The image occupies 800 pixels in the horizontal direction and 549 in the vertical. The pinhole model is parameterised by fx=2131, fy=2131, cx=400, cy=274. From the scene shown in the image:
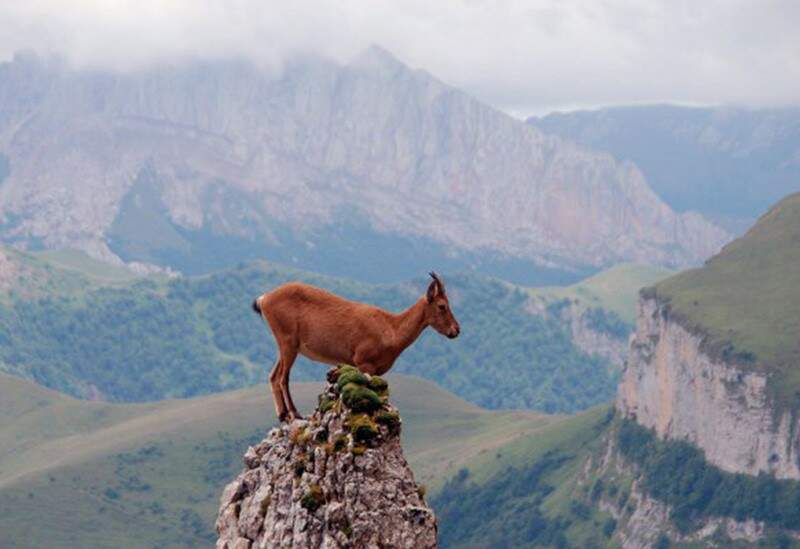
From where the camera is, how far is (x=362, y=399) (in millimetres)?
59969

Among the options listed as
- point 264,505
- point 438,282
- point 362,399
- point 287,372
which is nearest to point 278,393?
point 287,372

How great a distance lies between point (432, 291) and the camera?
202 ft

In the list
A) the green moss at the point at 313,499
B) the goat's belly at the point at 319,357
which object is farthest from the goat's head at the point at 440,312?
the green moss at the point at 313,499

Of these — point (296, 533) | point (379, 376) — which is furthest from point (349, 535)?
point (379, 376)

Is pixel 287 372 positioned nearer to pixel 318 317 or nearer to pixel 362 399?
pixel 318 317

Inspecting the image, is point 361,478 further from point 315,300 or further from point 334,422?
point 315,300

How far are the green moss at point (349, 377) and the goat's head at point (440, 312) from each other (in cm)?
263

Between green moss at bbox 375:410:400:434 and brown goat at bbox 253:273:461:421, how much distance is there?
7.11ft

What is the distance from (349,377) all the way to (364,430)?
2.10m

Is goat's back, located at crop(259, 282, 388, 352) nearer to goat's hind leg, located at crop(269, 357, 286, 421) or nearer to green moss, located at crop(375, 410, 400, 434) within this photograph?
goat's hind leg, located at crop(269, 357, 286, 421)

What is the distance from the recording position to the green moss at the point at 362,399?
59.9m

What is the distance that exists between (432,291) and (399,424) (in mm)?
4101

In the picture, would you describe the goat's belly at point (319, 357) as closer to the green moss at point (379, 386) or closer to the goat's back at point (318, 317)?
the goat's back at point (318, 317)

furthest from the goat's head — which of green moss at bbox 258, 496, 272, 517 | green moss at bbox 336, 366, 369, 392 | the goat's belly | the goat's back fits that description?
green moss at bbox 258, 496, 272, 517
